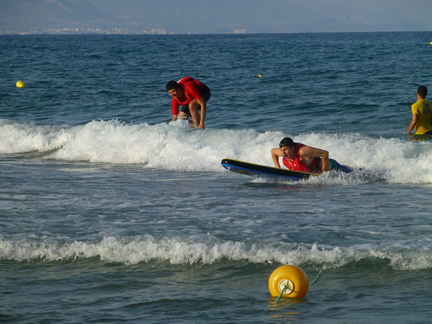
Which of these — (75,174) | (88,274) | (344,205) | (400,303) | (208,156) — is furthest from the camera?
(208,156)

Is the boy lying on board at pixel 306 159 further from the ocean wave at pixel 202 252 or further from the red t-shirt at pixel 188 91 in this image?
the ocean wave at pixel 202 252

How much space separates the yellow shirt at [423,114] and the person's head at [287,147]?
13.4 feet

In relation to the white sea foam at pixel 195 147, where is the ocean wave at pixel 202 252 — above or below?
below

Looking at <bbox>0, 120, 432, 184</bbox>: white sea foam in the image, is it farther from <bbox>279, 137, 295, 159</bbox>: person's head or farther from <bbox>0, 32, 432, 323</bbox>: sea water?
<bbox>279, 137, 295, 159</bbox>: person's head

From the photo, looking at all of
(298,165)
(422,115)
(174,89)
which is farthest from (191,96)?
(422,115)

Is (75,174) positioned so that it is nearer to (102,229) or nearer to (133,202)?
(133,202)

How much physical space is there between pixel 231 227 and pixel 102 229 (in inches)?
58.3

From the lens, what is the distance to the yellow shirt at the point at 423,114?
12.7m

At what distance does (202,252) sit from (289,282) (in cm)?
140

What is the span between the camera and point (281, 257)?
240 inches

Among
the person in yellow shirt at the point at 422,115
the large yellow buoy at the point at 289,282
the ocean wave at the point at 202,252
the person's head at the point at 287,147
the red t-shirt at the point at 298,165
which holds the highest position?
the person in yellow shirt at the point at 422,115

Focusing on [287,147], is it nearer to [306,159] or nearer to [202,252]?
[306,159]

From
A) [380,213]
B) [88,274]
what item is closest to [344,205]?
[380,213]

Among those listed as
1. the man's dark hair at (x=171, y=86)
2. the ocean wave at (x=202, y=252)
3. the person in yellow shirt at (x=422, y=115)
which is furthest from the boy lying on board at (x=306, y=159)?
the ocean wave at (x=202, y=252)
